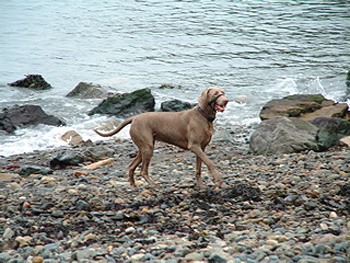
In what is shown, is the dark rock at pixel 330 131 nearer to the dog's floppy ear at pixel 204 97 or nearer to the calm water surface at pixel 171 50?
the dog's floppy ear at pixel 204 97

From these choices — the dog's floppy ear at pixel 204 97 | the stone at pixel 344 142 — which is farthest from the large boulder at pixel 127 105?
the dog's floppy ear at pixel 204 97

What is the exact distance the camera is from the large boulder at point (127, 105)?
50.8 feet

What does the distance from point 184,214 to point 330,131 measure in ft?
17.9

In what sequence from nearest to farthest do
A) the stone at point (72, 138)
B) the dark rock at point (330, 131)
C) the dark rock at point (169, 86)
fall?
the dark rock at point (330, 131) < the stone at point (72, 138) < the dark rock at point (169, 86)

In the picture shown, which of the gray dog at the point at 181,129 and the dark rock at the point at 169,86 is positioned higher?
the gray dog at the point at 181,129

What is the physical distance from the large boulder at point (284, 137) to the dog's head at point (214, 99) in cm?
322

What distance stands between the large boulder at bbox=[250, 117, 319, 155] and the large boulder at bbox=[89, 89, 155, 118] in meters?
6.03

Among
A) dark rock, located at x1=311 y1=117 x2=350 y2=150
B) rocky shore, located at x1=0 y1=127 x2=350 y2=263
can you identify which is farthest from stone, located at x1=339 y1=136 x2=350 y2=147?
rocky shore, located at x1=0 y1=127 x2=350 y2=263

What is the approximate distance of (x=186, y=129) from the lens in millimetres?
7258

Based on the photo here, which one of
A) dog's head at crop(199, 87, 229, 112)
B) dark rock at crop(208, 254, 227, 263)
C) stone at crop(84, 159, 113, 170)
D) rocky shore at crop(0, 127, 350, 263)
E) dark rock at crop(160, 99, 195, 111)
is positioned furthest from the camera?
dark rock at crop(160, 99, 195, 111)

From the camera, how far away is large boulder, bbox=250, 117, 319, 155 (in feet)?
32.0

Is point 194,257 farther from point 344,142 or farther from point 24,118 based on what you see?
point 24,118

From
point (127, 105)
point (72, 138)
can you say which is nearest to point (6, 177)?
point (72, 138)

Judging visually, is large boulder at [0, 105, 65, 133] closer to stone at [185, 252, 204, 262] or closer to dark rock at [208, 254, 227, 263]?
stone at [185, 252, 204, 262]
